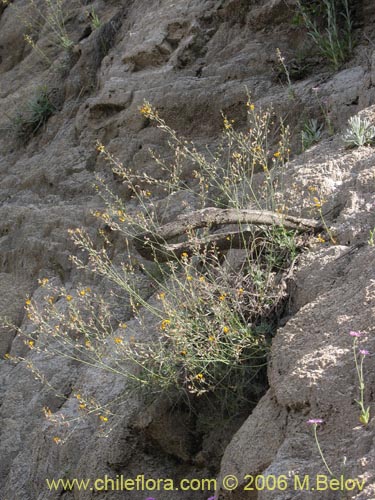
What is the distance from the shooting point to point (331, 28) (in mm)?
6387

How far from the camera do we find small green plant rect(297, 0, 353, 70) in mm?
6264

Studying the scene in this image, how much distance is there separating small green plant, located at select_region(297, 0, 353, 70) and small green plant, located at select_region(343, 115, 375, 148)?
1331 millimetres

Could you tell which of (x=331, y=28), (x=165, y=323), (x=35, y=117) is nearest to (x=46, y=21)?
(x=35, y=117)

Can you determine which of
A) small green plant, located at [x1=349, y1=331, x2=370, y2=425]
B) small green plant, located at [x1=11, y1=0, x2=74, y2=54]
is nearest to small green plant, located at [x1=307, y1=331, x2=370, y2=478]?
small green plant, located at [x1=349, y1=331, x2=370, y2=425]

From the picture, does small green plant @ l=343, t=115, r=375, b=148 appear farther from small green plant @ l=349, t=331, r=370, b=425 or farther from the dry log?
small green plant @ l=349, t=331, r=370, b=425

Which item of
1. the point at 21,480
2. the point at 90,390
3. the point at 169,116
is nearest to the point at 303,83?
the point at 169,116

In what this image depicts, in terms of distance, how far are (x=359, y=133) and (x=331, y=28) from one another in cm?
173

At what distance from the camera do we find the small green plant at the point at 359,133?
4.99 metres

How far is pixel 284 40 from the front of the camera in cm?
680

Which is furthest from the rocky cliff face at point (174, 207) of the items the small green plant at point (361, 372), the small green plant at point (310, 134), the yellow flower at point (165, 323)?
the yellow flower at point (165, 323)

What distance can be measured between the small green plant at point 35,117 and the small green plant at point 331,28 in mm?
2778

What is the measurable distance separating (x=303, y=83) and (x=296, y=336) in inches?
120

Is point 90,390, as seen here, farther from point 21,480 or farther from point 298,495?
point 298,495

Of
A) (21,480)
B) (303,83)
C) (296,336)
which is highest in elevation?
(296,336)
